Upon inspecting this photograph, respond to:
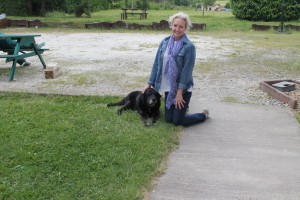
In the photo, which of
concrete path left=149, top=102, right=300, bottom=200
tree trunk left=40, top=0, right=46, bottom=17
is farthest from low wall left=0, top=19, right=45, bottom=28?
concrete path left=149, top=102, right=300, bottom=200

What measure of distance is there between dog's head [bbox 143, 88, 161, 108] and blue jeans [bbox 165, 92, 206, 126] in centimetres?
18

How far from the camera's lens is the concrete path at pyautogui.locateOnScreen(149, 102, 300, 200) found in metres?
3.36

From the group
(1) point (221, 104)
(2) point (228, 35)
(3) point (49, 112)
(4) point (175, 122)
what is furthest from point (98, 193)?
(2) point (228, 35)

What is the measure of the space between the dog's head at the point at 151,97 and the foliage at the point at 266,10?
19493mm

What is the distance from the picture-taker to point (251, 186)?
346cm

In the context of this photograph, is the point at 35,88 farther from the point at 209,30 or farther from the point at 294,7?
the point at 294,7

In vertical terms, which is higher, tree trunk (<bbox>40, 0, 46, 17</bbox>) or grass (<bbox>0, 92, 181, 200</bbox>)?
tree trunk (<bbox>40, 0, 46, 17</bbox>)

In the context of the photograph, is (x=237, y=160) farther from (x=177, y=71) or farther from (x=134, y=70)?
(x=134, y=70)

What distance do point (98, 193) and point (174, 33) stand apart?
245cm

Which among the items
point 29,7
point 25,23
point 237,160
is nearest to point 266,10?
point 25,23

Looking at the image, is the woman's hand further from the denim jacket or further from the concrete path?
the concrete path

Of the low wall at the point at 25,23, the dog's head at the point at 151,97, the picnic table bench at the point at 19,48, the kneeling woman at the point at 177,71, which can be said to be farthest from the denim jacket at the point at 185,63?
the low wall at the point at 25,23

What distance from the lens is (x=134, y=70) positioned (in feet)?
28.1

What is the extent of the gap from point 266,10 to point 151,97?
19.6 meters
